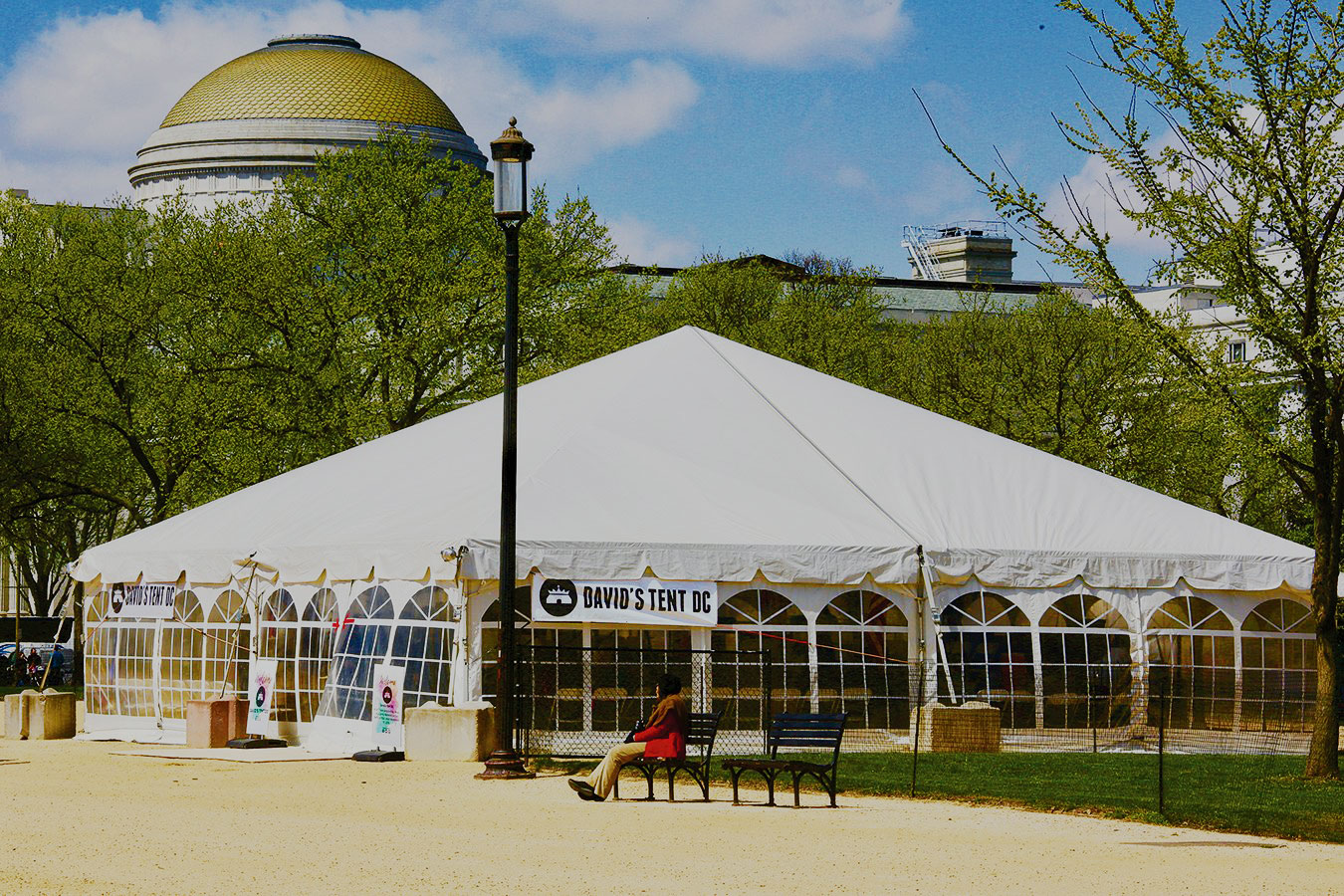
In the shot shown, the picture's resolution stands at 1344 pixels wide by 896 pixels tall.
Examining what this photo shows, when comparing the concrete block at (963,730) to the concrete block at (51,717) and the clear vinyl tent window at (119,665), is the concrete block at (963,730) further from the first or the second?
the concrete block at (51,717)

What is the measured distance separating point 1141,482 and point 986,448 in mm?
18037

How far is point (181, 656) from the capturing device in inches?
→ 1099

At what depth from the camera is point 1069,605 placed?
25.9 m

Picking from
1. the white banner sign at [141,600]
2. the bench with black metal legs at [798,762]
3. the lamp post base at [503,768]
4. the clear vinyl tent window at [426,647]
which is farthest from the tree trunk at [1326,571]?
the white banner sign at [141,600]

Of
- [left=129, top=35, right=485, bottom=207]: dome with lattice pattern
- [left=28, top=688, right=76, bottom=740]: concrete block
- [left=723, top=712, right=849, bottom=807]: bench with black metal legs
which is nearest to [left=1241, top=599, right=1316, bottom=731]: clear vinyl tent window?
[left=723, top=712, right=849, bottom=807]: bench with black metal legs

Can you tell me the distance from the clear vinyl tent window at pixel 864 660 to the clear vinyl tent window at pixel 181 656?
921cm

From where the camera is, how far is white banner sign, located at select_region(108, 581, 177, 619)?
91.5 feet

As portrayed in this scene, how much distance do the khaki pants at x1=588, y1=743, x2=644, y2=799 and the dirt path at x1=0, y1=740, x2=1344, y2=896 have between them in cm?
35

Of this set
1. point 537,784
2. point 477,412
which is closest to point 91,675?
point 477,412

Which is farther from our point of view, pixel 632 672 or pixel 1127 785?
pixel 632 672

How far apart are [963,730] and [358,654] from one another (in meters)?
7.90

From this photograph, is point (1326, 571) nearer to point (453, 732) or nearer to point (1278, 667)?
point (1278, 667)

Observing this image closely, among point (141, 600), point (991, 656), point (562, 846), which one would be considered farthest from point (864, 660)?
point (562, 846)

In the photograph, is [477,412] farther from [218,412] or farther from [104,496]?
[104,496]
